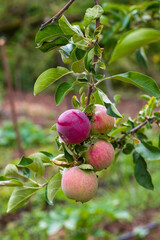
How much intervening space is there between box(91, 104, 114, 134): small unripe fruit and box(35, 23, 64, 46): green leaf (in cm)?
13

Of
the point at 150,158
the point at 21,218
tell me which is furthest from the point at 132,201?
the point at 150,158

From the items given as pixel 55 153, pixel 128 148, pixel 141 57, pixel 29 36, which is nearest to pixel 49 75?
pixel 128 148

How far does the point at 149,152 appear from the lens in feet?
1.68

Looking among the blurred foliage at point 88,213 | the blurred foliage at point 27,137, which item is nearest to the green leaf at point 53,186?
the blurred foliage at point 88,213

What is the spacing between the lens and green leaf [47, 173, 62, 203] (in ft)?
1.52

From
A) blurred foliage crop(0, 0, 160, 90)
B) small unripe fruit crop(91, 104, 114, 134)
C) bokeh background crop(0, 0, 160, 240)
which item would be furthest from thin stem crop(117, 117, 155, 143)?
blurred foliage crop(0, 0, 160, 90)

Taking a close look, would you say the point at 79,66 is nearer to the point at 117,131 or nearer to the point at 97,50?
the point at 97,50

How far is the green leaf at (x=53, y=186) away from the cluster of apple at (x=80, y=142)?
0.14 ft

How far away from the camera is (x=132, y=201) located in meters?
2.22

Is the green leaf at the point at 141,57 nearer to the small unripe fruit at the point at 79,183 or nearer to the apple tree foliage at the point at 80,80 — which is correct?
the apple tree foliage at the point at 80,80

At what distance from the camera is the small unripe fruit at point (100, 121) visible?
0.45 m

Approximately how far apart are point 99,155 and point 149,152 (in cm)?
13

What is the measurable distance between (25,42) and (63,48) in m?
6.36

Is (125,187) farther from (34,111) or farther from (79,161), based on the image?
(34,111)
